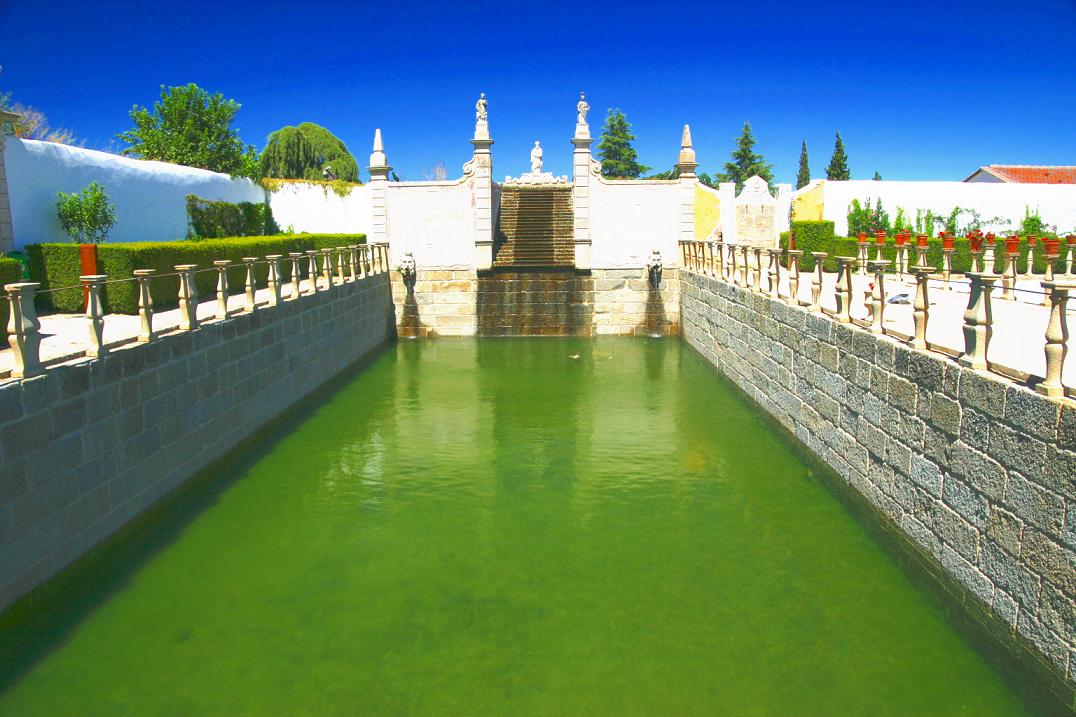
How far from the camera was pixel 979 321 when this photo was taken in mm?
5590

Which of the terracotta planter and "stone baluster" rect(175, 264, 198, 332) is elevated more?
the terracotta planter

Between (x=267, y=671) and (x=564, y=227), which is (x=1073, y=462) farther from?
(x=564, y=227)

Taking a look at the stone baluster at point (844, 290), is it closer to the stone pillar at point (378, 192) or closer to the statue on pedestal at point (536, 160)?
the stone pillar at point (378, 192)

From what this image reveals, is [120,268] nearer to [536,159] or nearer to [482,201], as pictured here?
[482,201]

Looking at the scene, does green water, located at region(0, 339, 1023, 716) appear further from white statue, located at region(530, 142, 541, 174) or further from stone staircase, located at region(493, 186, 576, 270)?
white statue, located at region(530, 142, 541, 174)

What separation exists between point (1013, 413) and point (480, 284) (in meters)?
15.4

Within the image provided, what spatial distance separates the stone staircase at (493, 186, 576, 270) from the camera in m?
21.2

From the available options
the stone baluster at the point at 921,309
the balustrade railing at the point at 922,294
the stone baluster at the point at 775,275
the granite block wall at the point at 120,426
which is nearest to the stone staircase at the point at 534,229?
the balustrade railing at the point at 922,294

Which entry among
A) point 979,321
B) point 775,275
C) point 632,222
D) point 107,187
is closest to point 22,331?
point 979,321

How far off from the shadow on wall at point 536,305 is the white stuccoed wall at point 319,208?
9751mm

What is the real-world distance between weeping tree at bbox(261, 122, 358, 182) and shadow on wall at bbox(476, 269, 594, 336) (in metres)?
31.8

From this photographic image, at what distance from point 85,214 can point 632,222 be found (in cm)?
1182

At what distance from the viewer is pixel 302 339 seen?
12.5 m

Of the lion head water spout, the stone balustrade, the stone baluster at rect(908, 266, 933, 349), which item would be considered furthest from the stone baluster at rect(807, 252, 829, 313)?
the lion head water spout
